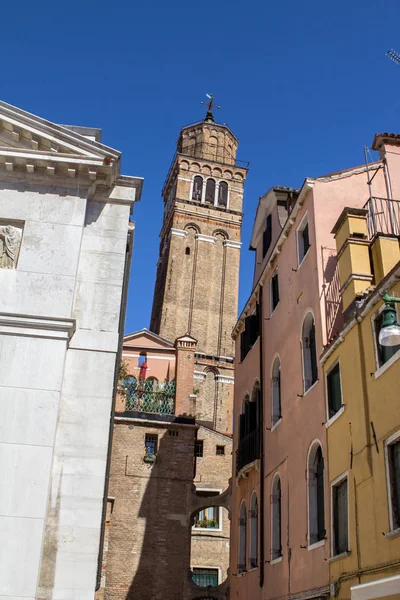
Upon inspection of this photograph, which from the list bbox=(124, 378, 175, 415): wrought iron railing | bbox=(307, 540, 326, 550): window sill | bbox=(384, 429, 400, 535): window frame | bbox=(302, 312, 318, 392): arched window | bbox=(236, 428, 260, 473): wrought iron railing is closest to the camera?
bbox=(384, 429, 400, 535): window frame

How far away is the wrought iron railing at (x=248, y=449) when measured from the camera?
17.4 meters

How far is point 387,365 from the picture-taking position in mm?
10297

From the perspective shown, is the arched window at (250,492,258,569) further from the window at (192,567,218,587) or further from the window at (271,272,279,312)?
the window at (192,567,218,587)

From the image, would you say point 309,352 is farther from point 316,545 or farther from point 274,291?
point 316,545

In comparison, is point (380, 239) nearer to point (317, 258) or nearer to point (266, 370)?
point (317, 258)

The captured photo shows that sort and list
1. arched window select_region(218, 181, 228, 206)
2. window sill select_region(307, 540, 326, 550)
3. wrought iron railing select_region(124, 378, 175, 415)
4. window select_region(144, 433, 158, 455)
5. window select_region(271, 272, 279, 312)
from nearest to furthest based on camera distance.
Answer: window sill select_region(307, 540, 326, 550)
window select_region(271, 272, 279, 312)
window select_region(144, 433, 158, 455)
wrought iron railing select_region(124, 378, 175, 415)
arched window select_region(218, 181, 228, 206)

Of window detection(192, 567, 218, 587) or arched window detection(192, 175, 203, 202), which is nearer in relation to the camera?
window detection(192, 567, 218, 587)

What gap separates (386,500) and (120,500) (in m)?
15.2

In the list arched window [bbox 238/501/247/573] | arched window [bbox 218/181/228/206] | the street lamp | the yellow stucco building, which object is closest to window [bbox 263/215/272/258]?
the yellow stucco building

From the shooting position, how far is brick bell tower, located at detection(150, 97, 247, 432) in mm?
52156

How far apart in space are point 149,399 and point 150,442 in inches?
70.2

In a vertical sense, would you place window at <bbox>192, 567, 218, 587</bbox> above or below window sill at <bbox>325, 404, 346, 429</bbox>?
below

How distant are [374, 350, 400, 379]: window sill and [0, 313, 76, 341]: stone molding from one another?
18.0 ft

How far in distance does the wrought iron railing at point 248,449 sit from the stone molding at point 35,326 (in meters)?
7.53
